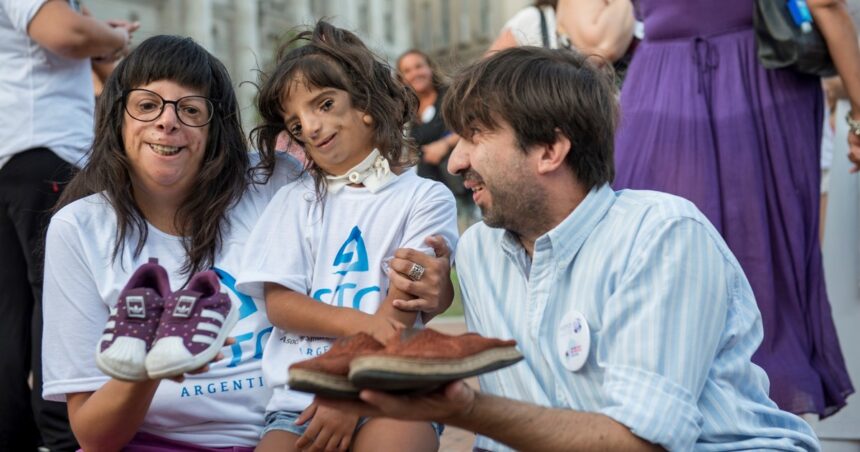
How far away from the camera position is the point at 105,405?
8.34 feet

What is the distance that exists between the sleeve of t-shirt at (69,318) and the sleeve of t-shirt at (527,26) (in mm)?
2130

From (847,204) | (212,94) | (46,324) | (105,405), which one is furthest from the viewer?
(847,204)

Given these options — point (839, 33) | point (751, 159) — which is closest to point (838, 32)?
point (839, 33)

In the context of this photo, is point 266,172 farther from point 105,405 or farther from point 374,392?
point 374,392

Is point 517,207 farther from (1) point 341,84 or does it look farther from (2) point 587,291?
(1) point 341,84

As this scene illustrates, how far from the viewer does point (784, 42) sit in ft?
11.5

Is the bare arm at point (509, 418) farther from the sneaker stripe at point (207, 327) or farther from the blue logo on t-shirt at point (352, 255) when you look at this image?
the blue logo on t-shirt at point (352, 255)

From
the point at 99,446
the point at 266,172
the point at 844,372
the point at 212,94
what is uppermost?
the point at 212,94

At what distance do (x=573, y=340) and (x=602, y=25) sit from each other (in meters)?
2.06

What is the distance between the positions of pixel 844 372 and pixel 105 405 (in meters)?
2.47

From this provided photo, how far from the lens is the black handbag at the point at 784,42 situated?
11.5 feet

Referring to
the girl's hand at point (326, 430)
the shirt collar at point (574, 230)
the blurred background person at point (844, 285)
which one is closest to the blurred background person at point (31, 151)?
the girl's hand at point (326, 430)

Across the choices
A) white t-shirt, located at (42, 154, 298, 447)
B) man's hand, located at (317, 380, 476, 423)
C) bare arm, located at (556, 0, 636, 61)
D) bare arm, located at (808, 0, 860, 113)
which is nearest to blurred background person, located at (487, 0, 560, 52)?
bare arm, located at (556, 0, 636, 61)

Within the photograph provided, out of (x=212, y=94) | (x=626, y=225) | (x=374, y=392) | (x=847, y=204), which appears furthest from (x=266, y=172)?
(x=847, y=204)
